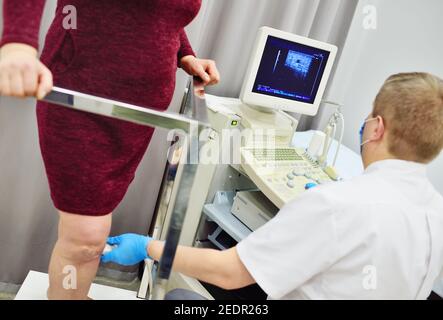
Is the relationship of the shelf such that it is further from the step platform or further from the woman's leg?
the woman's leg

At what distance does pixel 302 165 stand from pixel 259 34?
0.55 m

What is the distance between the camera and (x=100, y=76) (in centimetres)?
91

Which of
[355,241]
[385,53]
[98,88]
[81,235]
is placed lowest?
[81,235]

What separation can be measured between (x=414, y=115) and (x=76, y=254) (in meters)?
0.89

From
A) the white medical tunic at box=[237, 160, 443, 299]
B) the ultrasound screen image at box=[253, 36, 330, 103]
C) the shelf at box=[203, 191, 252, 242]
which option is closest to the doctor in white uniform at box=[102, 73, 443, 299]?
the white medical tunic at box=[237, 160, 443, 299]

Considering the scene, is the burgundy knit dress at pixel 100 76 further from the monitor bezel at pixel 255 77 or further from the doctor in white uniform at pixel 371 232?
the monitor bezel at pixel 255 77

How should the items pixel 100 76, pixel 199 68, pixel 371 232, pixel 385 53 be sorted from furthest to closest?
pixel 385 53, pixel 199 68, pixel 100 76, pixel 371 232

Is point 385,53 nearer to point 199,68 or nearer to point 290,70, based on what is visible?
Result: point 290,70

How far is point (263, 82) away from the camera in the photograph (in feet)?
5.44

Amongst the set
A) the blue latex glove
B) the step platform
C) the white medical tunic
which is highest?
the white medical tunic

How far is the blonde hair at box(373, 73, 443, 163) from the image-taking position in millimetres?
882

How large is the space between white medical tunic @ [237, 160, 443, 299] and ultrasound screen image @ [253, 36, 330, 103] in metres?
0.83

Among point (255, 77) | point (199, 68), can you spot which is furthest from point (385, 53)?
point (199, 68)
